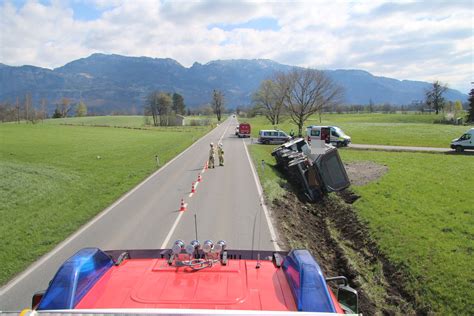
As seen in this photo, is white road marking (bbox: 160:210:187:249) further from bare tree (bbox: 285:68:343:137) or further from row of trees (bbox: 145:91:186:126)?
row of trees (bbox: 145:91:186:126)

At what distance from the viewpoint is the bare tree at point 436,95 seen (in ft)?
337

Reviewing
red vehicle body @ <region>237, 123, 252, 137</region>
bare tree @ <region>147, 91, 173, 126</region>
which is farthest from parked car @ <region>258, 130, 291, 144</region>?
bare tree @ <region>147, 91, 173, 126</region>

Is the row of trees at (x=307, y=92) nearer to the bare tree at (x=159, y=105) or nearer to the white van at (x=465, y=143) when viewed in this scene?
the white van at (x=465, y=143)

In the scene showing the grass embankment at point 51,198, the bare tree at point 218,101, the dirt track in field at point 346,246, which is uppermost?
the bare tree at point 218,101

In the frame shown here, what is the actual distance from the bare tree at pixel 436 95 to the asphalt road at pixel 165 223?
10116 cm

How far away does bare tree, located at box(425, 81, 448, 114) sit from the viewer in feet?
337

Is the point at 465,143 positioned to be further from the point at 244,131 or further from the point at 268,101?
the point at 268,101

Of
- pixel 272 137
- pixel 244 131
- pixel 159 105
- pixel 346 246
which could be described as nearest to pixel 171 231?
pixel 346 246

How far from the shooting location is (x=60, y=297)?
11.8 ft

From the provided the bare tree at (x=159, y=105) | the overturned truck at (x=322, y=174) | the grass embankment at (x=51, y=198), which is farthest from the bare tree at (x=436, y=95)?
the overturned truck at (x=322, y=174)

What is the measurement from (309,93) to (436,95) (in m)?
74.0

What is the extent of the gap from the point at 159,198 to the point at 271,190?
17.5 feet

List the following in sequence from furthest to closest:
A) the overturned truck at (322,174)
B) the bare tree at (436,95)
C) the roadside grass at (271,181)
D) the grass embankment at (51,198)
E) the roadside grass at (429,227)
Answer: the bare tree at (436,95), the overturned truck at (322,174), the roadside grass at (271,181), the grass embankment at (51,198), the roadside grass at (429,227)

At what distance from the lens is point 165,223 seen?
12.9 metres
